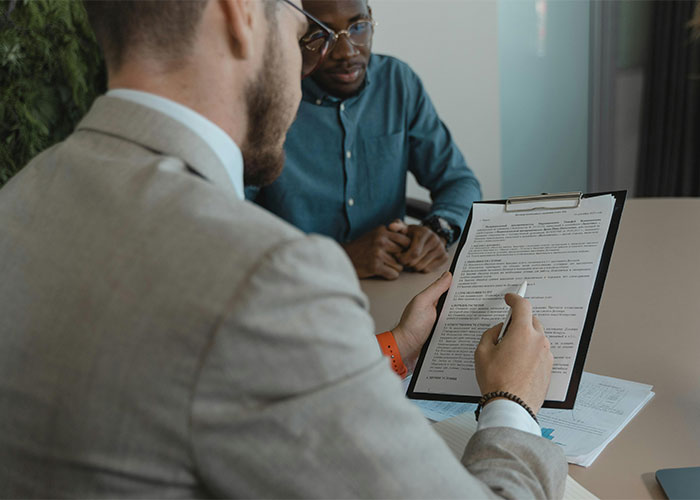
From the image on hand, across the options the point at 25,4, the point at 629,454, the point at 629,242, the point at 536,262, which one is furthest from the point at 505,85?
the point at 629,454

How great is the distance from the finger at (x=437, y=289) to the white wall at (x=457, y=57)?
200cm

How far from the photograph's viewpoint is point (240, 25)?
70cm

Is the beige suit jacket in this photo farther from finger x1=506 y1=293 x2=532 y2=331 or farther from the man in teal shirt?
the man in teal shirt

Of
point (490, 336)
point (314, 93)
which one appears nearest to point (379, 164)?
point (314, 93)

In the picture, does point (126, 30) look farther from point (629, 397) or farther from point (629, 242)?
point (629, 242)

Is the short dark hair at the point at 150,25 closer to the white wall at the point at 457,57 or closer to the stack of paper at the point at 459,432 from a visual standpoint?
the stack of paper at the point at 459,432

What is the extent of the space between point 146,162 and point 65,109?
5.24 feet

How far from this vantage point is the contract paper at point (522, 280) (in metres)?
0.90

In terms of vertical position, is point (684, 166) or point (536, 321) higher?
point (536, 321)

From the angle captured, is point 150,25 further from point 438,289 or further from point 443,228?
point 443,228

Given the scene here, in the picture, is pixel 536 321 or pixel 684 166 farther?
pixel 684 166

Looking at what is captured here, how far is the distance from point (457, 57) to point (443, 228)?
1679 mm

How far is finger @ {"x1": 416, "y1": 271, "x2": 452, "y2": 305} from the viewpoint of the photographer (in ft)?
3.42

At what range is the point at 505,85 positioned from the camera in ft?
11.1
